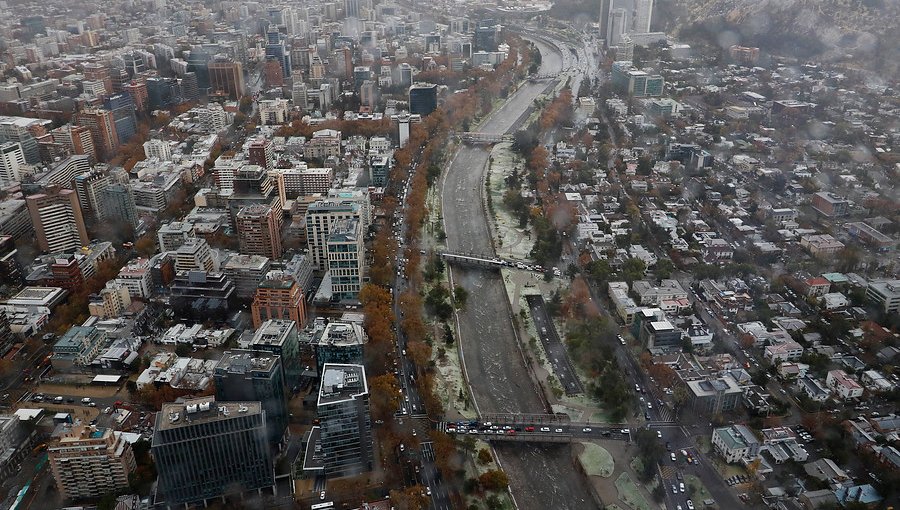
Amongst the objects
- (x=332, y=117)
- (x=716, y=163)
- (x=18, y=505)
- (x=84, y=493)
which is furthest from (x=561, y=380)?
(x=332, y=117)

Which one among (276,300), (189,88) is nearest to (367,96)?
(189,88)

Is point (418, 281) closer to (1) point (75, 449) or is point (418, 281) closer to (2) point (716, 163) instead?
(1) point (75, 449)

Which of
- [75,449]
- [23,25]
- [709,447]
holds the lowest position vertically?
[709,447]

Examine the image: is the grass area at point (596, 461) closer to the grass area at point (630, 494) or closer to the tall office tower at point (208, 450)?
the grass area at point (630, 494)

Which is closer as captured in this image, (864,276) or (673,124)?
(864,276)

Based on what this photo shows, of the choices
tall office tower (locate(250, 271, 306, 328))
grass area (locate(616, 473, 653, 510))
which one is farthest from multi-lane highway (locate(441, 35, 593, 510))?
tall office tower (locate(250, 271, 306, 328))

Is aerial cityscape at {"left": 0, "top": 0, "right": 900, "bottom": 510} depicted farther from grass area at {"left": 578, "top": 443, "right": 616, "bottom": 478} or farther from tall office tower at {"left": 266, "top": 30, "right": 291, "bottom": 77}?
tall office tower at {"left": 266, "top": 30, "right": 291, "bottom": 77}

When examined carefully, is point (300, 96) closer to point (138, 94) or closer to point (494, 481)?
point (138, 94)
